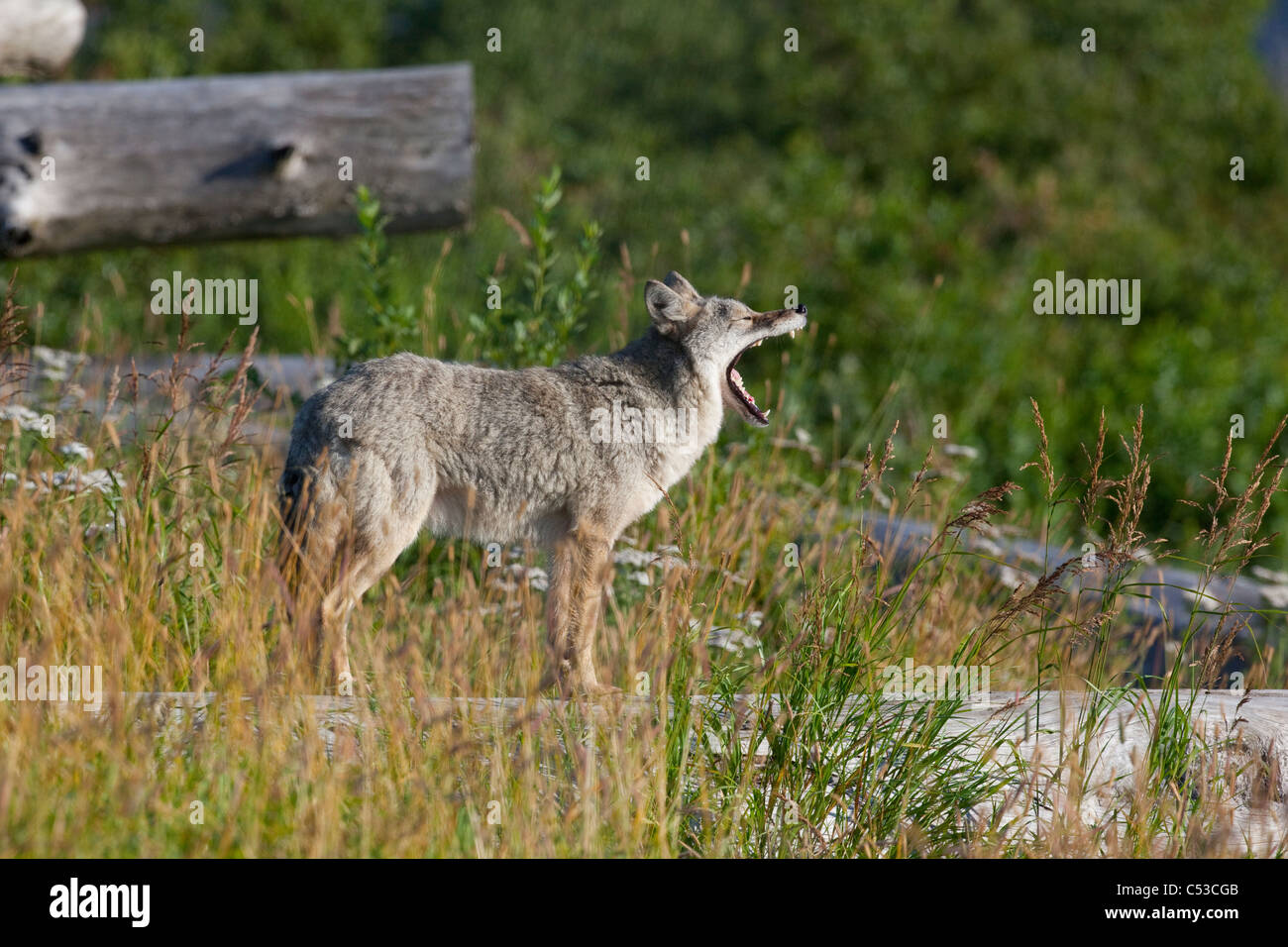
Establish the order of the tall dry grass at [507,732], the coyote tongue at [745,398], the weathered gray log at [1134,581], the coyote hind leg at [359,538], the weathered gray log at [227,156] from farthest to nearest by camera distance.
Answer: the weathered gray log at [227,156] < the weathered gray log at [1134,581] < the coyote tongue at [745,398] < the coyote hind leg at [359,538] < the tall dry grass at [507,732]

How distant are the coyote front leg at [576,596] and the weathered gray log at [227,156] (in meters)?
4.16

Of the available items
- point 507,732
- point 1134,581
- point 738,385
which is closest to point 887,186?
point 1134,581

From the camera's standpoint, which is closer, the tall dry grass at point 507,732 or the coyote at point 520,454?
the tall dry grass at point 507,732

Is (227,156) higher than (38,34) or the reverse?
the reverse

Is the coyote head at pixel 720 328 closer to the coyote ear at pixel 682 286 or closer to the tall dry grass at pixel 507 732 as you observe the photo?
the coyote ear at pixel 682 286

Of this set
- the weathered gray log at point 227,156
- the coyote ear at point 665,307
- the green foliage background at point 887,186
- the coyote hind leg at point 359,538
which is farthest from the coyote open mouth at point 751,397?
the green foliage background at point 887,186

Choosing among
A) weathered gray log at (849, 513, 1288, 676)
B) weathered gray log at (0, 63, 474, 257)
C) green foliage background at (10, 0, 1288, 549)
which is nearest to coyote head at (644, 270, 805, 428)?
weathered gray log at (849, 513, 1288, 676)

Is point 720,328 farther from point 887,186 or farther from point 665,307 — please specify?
point 887,186

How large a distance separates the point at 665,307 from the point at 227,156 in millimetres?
4389

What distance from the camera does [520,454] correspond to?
529 centimetres

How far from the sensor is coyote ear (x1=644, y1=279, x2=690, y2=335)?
564 centimetres

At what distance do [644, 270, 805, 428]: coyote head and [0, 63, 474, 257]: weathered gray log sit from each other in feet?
11.7

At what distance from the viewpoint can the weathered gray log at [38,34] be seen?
930 cm
